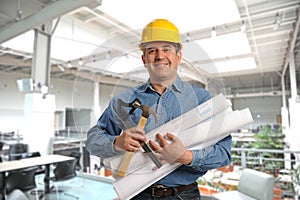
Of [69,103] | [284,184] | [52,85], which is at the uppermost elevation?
[52,85]

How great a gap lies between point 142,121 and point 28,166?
297cm

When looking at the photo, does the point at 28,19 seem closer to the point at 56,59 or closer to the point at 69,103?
the point at 56,59

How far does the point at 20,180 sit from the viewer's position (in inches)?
114

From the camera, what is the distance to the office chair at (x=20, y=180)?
111 inches

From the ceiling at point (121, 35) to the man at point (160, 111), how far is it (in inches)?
2.3

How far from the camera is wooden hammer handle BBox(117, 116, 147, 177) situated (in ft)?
1.84

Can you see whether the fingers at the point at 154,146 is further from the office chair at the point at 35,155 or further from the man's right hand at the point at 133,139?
the office chair at the point at 35,155

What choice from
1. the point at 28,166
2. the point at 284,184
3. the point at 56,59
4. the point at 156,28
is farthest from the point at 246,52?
the point at 156,28

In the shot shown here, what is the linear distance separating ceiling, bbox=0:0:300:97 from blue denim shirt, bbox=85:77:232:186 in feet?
0.18

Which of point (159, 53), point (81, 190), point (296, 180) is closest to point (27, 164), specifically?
point (81, 190)

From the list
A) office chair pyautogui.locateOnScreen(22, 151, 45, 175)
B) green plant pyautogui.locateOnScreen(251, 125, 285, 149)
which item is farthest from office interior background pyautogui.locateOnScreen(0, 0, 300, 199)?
green plant pyautogui.locateOnScreen(251, 125, 285, 149)

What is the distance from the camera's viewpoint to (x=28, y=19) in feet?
11.7

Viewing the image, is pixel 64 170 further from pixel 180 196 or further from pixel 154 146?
pixel 154 146

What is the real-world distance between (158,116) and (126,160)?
15cm
